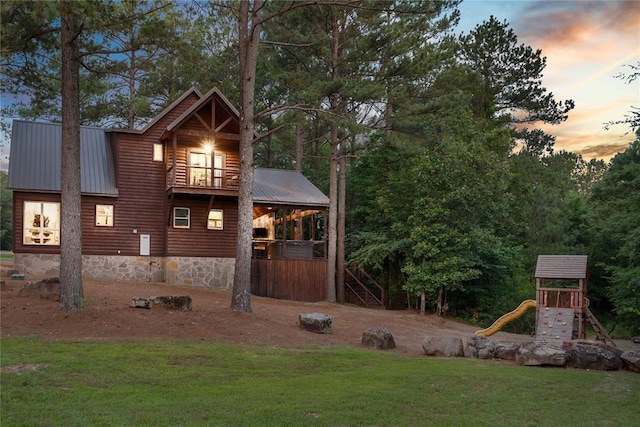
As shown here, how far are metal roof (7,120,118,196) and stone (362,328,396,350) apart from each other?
1594 centimetres

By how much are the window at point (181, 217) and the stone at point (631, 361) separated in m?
19.3

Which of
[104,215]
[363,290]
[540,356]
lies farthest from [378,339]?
[363,290]

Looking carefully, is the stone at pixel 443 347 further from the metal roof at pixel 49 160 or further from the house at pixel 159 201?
the metal roof at pixel 49 160

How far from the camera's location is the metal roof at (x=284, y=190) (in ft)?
94.0

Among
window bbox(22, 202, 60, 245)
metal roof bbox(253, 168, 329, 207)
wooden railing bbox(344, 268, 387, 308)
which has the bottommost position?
wooden railing bbox(344, 268, 387, 308)

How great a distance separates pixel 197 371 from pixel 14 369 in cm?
274

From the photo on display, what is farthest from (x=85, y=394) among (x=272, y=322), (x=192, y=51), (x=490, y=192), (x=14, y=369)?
(x=490, y=192)

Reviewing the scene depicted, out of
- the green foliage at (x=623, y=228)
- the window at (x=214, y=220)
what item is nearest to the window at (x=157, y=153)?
the window at (x=214, y=220)

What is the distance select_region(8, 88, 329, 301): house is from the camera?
82.0 ft

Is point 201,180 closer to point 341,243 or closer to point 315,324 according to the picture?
point 341,243

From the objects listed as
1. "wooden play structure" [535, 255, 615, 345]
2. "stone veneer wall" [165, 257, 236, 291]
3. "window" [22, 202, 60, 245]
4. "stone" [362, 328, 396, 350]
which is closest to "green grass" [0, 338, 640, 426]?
"stone" [362, 328, 396, 350]

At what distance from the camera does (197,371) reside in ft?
32.0

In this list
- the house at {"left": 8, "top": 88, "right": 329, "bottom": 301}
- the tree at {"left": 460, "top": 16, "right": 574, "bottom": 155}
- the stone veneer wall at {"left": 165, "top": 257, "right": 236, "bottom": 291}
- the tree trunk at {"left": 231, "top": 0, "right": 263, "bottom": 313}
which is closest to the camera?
the tree trunk at {"left": 231, "top": 0, "right": 263, "bottom": 313}

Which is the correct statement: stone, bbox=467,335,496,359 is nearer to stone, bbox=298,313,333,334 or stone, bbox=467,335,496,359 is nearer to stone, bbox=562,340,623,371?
stone, bbox=562,340,623,371
